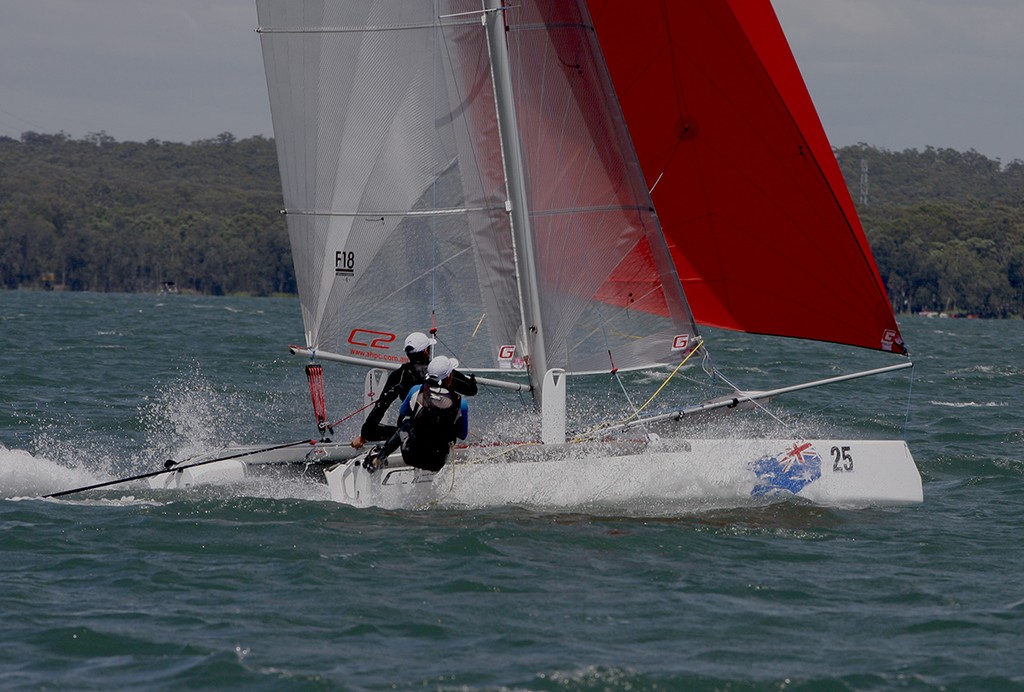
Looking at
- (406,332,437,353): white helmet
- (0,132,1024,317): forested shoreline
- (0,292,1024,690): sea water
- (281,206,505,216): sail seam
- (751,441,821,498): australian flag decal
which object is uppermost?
(0,132,1024,317): forested shoreline

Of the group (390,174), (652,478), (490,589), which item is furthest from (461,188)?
(490,589)

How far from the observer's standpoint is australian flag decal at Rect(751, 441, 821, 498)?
8.20 m

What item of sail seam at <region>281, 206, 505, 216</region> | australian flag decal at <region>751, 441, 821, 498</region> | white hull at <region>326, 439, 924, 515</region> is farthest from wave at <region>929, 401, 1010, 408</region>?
sail seam at <region>281, 206, 505, 216</region>

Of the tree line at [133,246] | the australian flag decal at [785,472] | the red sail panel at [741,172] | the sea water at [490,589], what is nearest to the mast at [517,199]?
the sea water at [490,589]

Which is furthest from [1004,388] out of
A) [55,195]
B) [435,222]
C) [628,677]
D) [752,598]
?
[55,195]

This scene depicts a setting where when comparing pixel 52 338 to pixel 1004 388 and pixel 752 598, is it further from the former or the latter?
pixel 752 598

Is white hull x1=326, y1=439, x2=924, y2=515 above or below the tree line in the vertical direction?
below

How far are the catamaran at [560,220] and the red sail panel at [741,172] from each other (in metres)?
0.01

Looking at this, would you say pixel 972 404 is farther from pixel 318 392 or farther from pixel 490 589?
pixel 490 589

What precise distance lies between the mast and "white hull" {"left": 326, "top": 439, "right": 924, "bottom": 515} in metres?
0.69

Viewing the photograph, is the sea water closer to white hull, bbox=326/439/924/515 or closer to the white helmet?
white hull, bbox=326/439/924/515

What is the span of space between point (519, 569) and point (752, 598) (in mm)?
1111

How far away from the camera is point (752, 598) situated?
244 inches

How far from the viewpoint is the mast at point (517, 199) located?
8234mm
